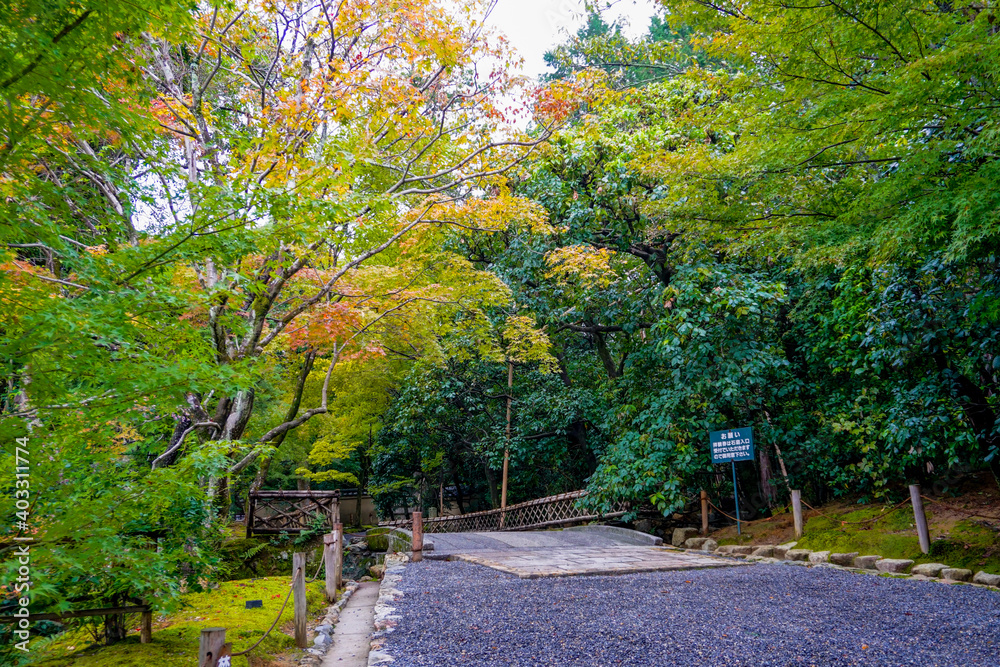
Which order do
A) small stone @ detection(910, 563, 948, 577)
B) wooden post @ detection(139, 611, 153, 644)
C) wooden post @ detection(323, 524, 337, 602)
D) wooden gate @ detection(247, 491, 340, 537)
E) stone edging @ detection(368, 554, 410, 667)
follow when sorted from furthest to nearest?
wooden gate @ detection(247, 491, 340, 537) < wooden post @ detection(323, 524, 337, 602) < small stone @ detection(910, 563, 948, 577) < wooden post @ detection(139, 611, 153, 644) < stone edging @ detection(368, 554, 410, 667)

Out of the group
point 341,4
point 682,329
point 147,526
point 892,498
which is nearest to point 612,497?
point 682,329

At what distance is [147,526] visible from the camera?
384 centimetres

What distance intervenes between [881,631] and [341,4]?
28.4ft

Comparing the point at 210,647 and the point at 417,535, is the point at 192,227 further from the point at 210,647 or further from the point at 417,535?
the point at 417,535

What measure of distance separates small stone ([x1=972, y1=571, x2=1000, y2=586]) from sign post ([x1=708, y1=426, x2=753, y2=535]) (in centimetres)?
317

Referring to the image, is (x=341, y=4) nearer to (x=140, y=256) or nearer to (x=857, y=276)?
(x=140, y=256)

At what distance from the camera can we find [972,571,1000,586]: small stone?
5.87 metres

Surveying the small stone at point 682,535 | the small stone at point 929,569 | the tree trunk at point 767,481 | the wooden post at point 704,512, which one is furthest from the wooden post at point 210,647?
the tree trunk at point 767,481

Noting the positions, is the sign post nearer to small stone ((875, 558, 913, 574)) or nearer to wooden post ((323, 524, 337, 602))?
small stone ((875, 558, 913, 574))

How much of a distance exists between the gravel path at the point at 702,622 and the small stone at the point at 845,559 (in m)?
0.91

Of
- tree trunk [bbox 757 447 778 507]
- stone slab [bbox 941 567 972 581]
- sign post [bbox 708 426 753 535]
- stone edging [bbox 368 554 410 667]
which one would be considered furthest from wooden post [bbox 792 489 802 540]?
stone edging [bbox 368 554 410 667]

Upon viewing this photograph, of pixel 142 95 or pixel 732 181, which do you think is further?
pixel 732 181

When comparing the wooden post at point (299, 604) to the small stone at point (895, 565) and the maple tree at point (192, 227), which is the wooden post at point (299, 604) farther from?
the small stone at point (895, 565)

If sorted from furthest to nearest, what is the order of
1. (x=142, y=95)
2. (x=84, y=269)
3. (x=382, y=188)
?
(x=382, y=188) < (x=142, y=95) < (x=84, y=269)
